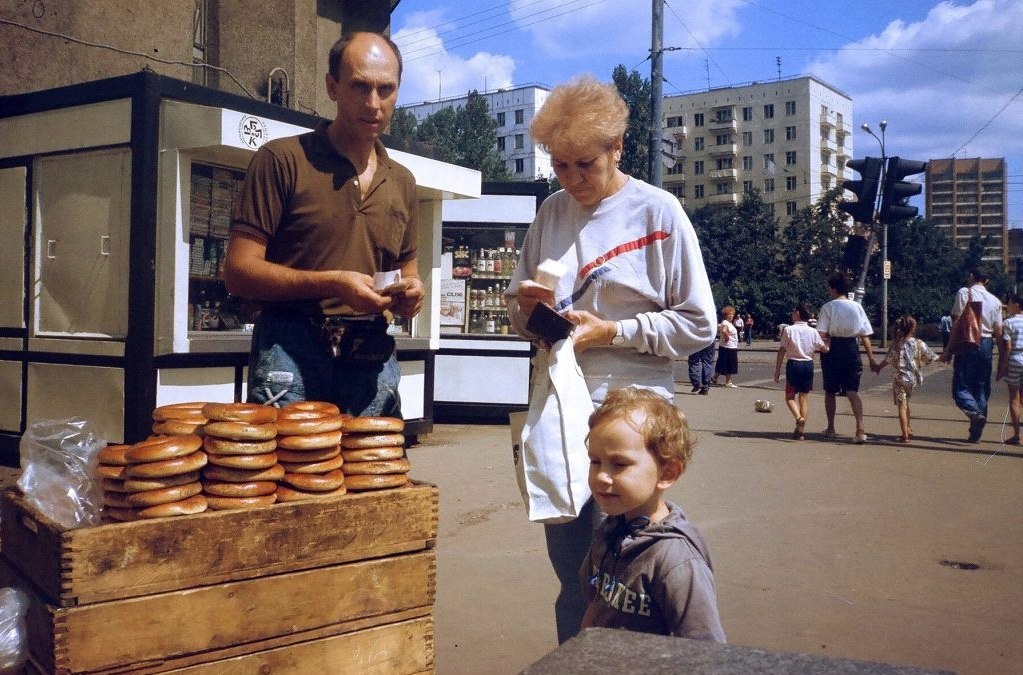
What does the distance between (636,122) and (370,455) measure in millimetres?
68432

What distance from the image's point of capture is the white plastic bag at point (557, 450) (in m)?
2.70

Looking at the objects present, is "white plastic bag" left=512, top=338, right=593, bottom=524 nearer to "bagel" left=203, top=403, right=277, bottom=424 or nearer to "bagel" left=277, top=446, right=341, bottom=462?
"bagel" left=277, top=446, right=341, bottom=462

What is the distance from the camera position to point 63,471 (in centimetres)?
317

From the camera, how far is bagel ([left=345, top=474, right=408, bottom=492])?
3.15m

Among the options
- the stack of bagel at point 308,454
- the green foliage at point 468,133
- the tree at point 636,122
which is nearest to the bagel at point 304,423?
the stack of bagel at point 308,454

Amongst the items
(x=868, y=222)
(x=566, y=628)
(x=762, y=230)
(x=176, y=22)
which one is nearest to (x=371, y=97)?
(x=566, y=628)

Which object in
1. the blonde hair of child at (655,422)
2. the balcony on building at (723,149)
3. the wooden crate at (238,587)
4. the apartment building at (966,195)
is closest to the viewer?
the blonde hair of child at (655,422)

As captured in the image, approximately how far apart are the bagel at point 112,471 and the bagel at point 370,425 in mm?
646

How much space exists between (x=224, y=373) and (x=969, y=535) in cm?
590

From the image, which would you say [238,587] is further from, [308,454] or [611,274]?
[611,274]

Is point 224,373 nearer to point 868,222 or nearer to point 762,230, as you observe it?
point 868,222

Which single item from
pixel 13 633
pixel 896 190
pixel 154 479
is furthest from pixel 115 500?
pixel 896 190

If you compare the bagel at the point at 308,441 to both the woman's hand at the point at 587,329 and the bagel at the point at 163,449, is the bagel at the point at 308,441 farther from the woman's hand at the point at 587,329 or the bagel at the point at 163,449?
the woman's hand at the point at 587,329

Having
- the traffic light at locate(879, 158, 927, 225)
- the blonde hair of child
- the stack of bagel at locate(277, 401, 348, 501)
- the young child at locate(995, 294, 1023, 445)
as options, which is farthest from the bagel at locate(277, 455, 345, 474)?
the young child at locate(995, 294, 1023, 445)
